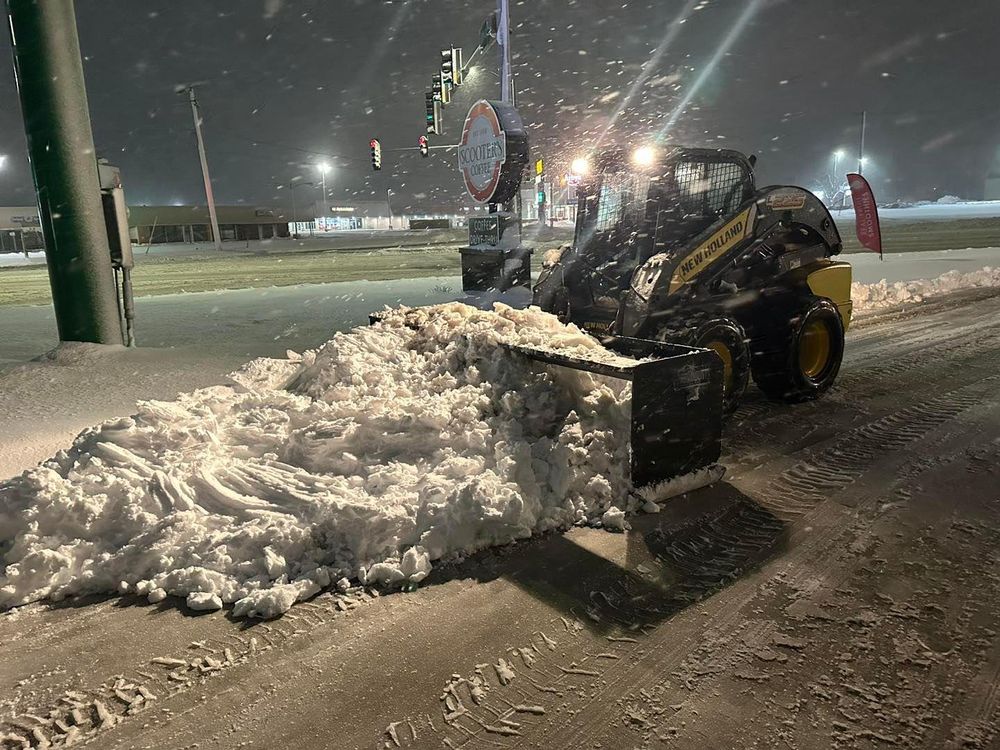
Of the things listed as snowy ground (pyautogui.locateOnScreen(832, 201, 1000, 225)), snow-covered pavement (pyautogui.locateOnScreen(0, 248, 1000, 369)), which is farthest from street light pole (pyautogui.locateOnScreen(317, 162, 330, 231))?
snow-covered pavement (pyautogui.locateOnScreen(0, 248, 1000, 369))

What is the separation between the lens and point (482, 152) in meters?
12.6

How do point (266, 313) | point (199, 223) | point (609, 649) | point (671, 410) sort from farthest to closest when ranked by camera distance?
point (199, 223) < point (266, 313) < point (671, 410) < point (609, 649)

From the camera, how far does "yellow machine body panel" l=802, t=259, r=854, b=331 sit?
6746 mm

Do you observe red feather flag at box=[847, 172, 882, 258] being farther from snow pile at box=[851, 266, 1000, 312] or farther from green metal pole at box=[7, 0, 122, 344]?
green metal pole at box=[7, 0, 122, 344]

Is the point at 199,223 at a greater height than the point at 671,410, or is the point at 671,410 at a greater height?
the point at 199,223

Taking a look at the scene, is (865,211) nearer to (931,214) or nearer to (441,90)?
(441,90)

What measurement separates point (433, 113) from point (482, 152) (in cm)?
718

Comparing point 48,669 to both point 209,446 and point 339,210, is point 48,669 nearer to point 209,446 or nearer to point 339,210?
point 209,446

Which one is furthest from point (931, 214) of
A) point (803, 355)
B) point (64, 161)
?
point (64, 161)

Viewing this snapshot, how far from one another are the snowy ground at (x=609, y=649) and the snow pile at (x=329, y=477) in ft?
0.63

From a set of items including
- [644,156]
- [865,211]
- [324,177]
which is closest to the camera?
[644,156]

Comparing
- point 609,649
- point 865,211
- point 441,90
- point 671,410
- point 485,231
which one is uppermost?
point 441,90

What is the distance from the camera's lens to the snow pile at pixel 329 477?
135 inches

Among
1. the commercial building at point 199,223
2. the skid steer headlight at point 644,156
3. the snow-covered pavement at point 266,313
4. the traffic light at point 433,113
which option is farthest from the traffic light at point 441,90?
the commercial building at point 199,223
